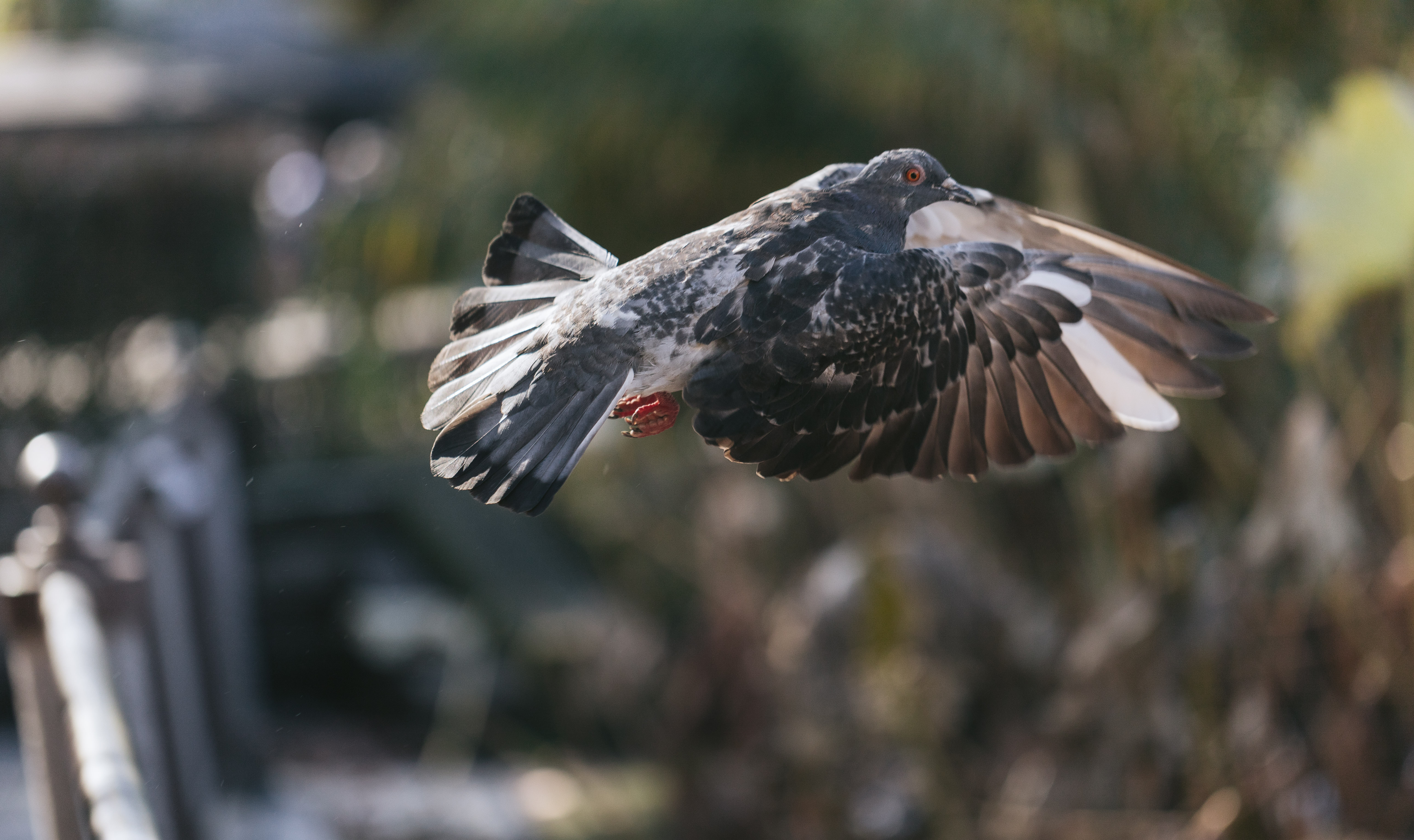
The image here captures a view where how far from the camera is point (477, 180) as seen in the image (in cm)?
464

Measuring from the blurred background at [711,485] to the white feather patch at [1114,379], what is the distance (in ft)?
3.44

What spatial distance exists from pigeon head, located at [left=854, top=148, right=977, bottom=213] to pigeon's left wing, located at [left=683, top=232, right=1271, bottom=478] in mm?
74

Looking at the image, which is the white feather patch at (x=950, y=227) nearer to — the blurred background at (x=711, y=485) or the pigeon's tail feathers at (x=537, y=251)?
the pigeon's tail feathers at (x=537, y=251)

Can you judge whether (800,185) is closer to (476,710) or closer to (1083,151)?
(1083,151)

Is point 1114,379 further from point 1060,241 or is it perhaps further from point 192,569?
point 192,569

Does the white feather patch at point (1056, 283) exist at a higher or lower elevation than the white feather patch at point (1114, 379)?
higher

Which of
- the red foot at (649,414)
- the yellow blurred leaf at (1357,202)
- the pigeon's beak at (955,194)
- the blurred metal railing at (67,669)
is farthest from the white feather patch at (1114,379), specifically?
the blurred metal railing at (67,669)

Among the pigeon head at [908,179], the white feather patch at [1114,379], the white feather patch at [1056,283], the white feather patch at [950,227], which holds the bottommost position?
the white feather patch at [1114,379]

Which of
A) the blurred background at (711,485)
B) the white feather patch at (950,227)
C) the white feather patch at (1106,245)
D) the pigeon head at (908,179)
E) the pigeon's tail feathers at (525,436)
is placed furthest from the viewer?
the blurred background at (711,485)

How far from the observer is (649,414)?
66.1 inches

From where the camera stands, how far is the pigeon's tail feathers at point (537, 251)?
170 centimetres

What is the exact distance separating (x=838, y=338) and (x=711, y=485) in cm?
299

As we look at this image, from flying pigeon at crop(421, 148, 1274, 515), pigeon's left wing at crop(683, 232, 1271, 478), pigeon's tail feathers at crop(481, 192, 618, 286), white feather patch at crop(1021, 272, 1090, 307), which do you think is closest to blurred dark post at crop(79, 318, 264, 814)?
pigeon's tail feathers at crop(481, 192, 618, 286)

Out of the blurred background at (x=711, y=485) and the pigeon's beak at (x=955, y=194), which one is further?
the blurred background at (x=711, y=485)
